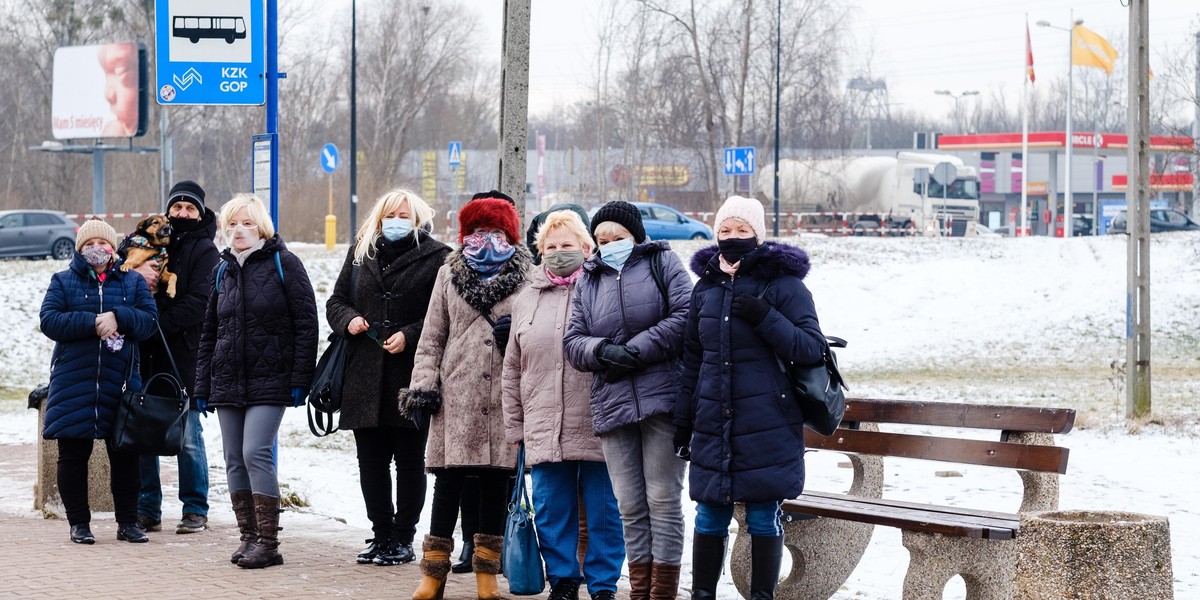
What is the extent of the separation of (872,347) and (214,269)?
16697 mm

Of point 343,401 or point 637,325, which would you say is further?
point 343,401

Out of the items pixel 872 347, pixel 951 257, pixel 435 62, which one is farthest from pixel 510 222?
pixel 435 62

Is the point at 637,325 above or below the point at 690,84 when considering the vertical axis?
below

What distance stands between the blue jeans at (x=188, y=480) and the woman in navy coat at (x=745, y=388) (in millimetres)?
3792

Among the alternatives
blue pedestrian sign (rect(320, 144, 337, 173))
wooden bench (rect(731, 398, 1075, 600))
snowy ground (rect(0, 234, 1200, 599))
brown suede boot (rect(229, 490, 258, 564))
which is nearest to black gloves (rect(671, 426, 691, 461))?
wooden bench (rect(731, 398, 1075, 600))

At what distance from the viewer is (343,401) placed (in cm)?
726

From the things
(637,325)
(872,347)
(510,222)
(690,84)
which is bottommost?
(872,347)

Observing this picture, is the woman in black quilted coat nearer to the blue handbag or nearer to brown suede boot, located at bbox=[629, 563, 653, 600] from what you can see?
the blue handbag

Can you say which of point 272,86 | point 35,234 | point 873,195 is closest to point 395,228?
point 272,86

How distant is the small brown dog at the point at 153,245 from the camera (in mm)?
8570

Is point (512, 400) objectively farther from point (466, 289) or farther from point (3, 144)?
point (3, 144)

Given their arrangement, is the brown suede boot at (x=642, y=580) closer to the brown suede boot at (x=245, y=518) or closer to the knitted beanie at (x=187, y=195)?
the brown suede boot at (x=245, y=518)

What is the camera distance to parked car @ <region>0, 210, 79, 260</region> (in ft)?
117

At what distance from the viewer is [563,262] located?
6492 millimetres
